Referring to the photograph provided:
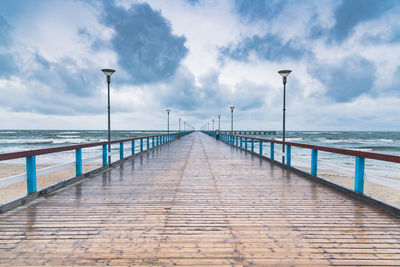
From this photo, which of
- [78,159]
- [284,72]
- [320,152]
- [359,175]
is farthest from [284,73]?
[320,152]

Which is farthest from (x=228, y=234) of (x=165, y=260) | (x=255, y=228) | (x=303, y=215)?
(x=303, y=215)

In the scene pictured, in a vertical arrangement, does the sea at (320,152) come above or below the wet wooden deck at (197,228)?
below

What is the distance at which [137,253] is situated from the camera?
2416mm

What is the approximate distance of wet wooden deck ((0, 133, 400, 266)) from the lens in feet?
7.75

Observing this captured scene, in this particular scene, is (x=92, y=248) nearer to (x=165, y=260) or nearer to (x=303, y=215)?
(x=165, y=260)

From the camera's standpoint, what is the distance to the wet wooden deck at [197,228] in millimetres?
2363

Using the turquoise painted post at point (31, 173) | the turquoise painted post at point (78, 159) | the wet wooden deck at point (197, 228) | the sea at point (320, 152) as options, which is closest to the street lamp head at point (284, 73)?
the sea at point (320, 152)

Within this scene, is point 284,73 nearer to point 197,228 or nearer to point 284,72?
point 284,72

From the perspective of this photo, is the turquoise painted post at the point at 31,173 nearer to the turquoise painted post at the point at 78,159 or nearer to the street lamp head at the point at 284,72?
the turquoise painted post at the point at 78,159

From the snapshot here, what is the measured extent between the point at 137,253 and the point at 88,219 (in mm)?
1298

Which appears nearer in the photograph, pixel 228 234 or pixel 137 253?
pixel 137 253

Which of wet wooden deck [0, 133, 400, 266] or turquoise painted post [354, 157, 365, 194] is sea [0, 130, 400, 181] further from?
wet wooden deck [0, 133, 400, 266]

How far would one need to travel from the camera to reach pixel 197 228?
9.82 feet

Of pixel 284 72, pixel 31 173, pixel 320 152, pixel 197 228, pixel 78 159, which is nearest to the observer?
pixel 197 228
